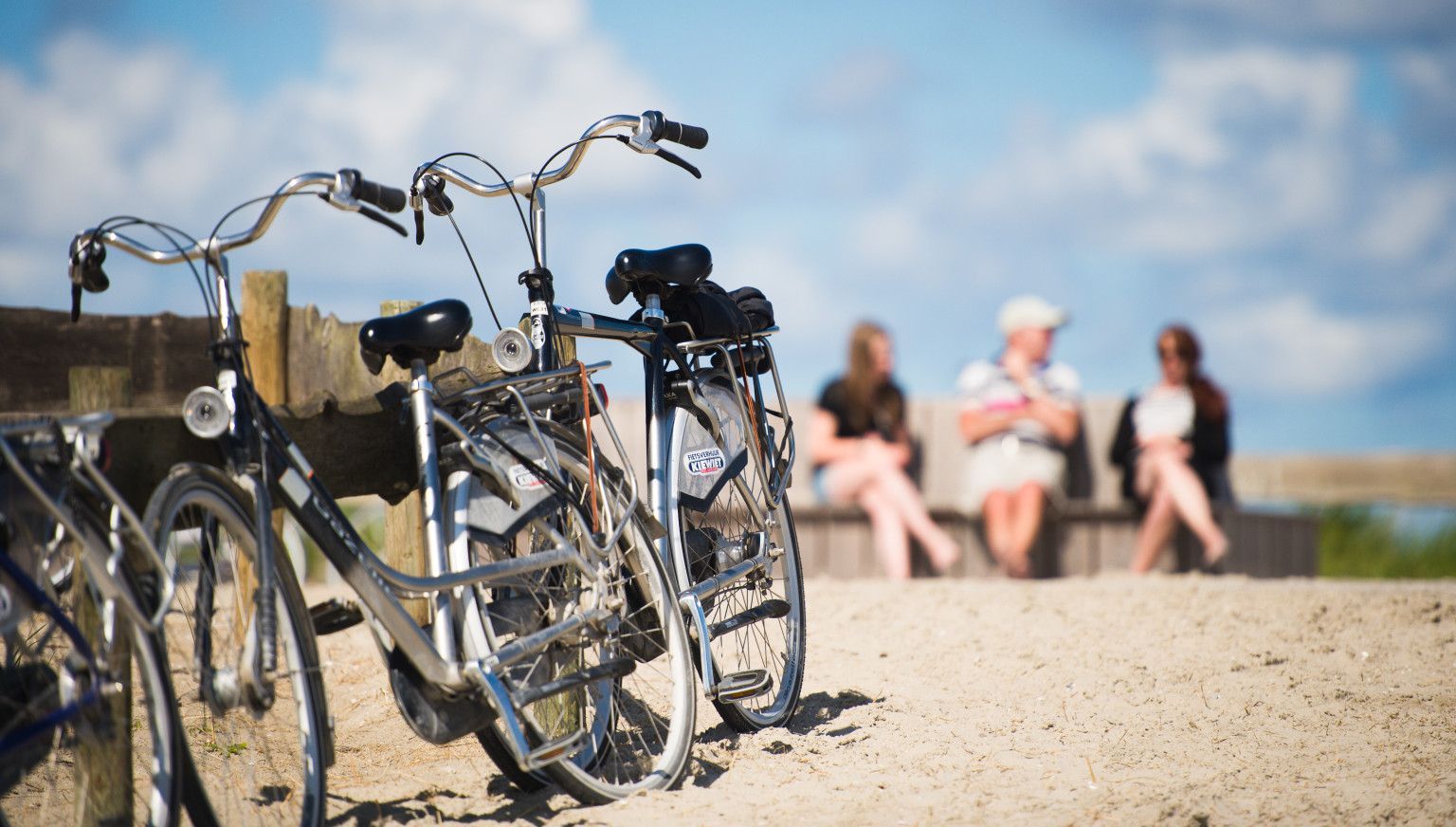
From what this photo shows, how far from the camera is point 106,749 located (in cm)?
300

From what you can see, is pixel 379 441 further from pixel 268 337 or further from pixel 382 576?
pixel 268 337

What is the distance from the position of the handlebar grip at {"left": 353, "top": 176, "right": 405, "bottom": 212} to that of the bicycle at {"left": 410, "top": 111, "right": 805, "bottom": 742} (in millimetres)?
505

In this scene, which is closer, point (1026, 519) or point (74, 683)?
point (74, 683)

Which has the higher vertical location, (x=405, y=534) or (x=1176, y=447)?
(x=1176, y=447)

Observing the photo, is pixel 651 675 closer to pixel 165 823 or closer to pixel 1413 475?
pixel 165 823

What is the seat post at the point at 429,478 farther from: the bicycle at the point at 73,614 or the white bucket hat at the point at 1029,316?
the white bucket hat at the point at 1029,316

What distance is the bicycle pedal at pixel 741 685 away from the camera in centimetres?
409

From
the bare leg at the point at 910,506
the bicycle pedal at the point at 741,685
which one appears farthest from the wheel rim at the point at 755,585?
the bare leg at the point at 910,506

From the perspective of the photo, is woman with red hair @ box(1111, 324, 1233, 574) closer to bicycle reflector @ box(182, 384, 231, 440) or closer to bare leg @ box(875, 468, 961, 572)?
bare leg @ box(875, 468, 961, 572)

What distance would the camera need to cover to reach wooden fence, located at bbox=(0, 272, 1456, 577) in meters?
3.68

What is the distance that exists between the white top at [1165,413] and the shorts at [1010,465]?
2.01 ft

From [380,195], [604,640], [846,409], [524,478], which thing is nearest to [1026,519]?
[846,409]

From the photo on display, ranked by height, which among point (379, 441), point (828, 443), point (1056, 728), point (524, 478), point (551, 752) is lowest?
point (1056, 728)

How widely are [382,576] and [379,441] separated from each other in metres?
0.60
